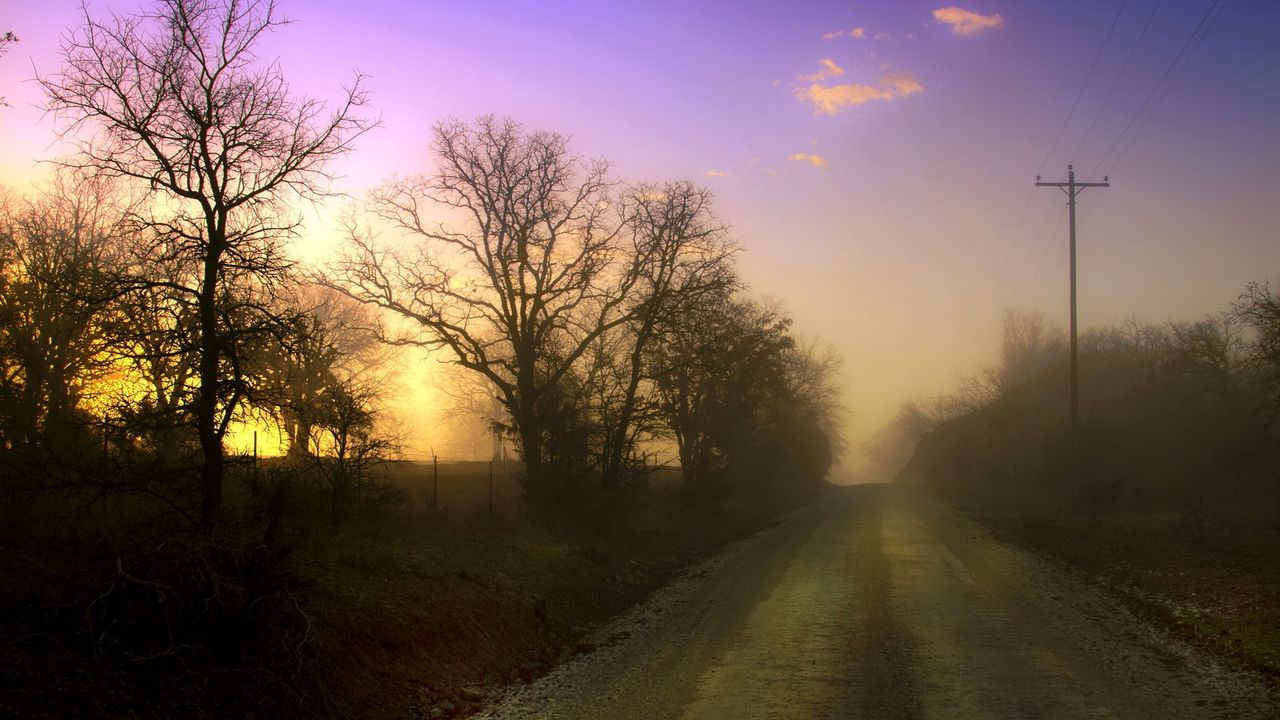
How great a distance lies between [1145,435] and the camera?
36.4m

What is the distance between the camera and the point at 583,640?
12047mm

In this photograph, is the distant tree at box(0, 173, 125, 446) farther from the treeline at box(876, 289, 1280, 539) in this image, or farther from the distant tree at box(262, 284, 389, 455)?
the treeline at box(876, 289, 1280, 539)

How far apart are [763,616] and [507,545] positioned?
686cm

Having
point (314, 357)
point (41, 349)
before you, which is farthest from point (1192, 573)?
point (41, 349)

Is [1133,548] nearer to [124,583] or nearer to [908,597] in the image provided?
[908,597]

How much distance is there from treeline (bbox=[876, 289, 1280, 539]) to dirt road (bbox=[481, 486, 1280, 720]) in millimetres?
8604

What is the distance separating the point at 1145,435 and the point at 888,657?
33494mm

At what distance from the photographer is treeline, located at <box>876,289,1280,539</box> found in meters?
25.7

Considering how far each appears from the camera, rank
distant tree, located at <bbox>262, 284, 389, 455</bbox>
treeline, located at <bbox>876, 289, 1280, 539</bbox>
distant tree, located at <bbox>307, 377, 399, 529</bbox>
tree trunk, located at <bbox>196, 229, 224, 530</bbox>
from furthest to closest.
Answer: treeline, located at <bbox>876, 289, 1280, 539</bbox>, distant tree, located at <bbox>307, 377, 399, 529</bbox>, distant tree, located at <bbox>262, 284, 389, 455</bbox>, tree trunk, located at <bbox>196, 229, 224, 530</bbox>

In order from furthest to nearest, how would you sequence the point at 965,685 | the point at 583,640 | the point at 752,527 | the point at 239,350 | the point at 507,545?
1. the point at 752,527
2. the point at 507,545
3. the point at 583,640
4. the point at 239,350
5. the point at 965,685

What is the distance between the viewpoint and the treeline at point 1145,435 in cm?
2567

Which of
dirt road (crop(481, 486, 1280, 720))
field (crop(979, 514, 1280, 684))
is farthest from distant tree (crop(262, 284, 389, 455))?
field (crop(979, 514, 1280, 684))

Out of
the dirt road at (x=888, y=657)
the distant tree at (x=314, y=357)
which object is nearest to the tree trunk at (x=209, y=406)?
the distant tree at (x=314, y=357)

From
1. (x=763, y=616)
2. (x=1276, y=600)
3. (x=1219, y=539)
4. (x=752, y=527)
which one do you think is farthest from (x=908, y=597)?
(x=752, y=527)
